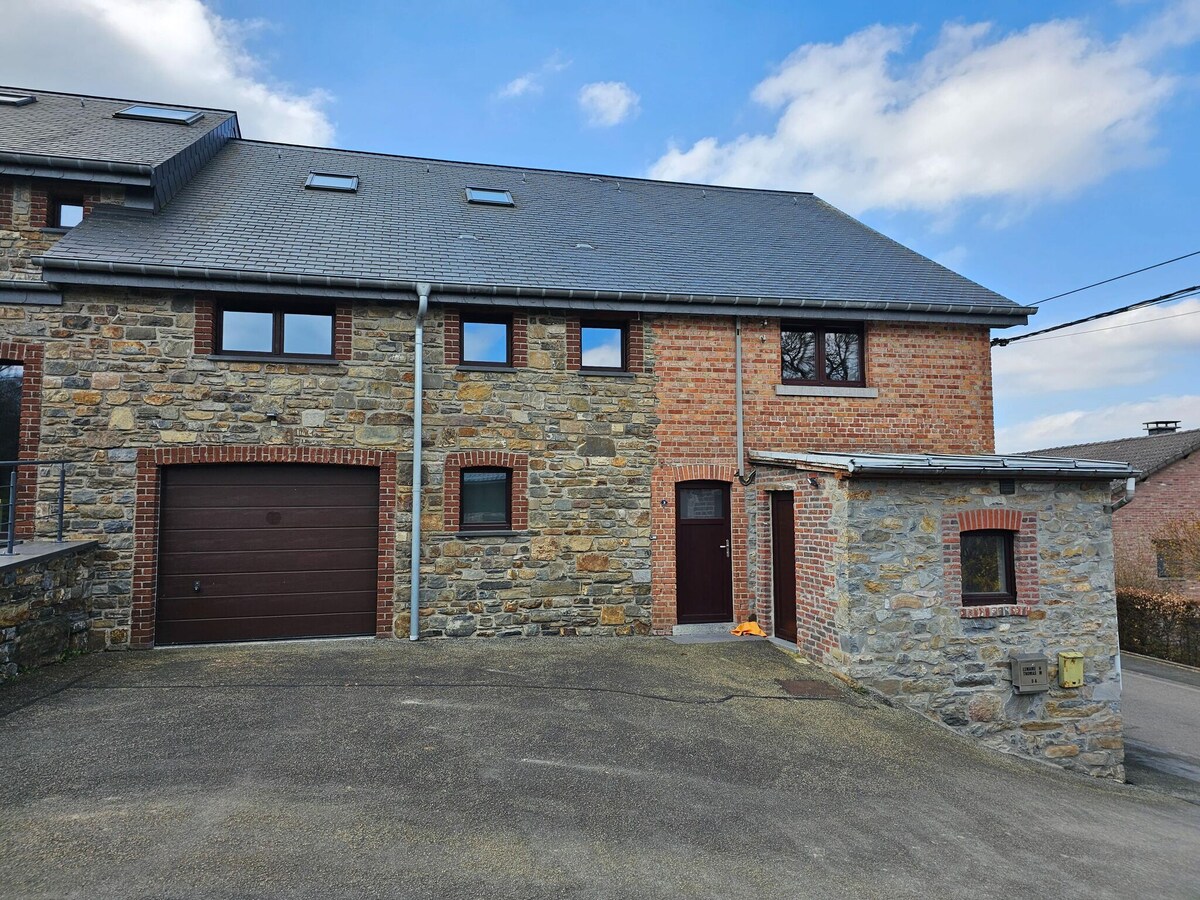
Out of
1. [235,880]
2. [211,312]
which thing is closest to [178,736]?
[235,880]

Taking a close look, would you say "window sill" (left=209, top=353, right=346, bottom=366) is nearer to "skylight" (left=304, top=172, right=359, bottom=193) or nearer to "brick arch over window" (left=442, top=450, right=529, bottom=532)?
"brick arch over window" (left=442, top=450, right=529, bottom=532)

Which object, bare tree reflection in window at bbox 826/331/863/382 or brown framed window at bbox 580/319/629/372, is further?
bare tree reflection in window at bbox 826/331/863/382

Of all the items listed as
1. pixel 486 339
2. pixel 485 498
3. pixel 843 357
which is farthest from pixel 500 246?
pixel 843 357

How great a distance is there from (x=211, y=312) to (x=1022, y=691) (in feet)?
35.3

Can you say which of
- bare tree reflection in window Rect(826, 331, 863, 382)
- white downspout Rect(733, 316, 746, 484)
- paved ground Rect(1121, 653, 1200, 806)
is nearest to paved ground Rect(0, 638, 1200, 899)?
paved ground Rect(1121, 653, 1200, 806)

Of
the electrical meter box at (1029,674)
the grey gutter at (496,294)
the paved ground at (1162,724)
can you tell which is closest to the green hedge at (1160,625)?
the paved ground at (1162,724)

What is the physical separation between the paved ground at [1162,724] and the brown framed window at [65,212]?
49.6 ft

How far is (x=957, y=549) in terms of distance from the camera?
769 centimetres

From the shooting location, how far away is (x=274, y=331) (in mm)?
8672

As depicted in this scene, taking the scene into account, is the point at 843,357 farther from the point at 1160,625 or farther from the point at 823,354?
the point at 1160,625

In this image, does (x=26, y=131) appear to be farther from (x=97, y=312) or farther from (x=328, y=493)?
(x=328, y=493)

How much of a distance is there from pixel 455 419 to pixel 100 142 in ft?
21.6

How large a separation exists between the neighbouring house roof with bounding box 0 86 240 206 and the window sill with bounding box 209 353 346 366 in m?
2.67

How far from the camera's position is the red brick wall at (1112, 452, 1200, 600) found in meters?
18.9
